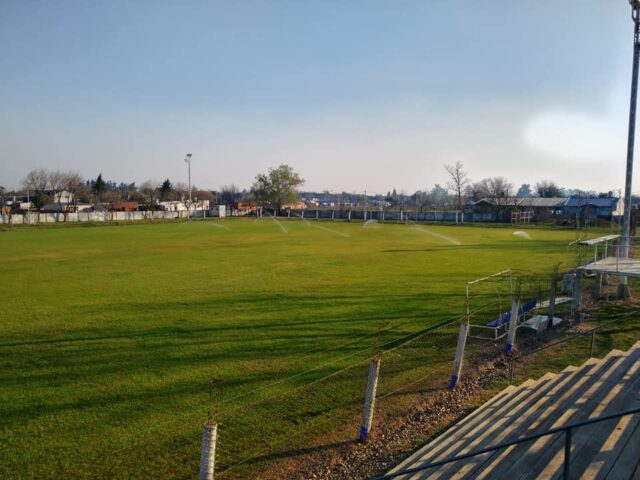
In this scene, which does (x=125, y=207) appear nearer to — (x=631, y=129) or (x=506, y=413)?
(x=631, y=129)

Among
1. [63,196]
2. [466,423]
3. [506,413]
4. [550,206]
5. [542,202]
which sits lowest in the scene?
[466,423]

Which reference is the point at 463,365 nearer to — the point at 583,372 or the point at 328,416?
the point at 583,372

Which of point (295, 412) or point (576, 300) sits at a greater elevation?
point (576, 300)

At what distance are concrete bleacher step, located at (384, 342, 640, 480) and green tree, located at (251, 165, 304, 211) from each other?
111798mm

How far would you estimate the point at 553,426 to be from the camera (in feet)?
23.5

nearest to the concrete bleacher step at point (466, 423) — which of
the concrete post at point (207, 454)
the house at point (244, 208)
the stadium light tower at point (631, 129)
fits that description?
the concrete post at point (207, 454)

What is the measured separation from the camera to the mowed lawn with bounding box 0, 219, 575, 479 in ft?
25.1

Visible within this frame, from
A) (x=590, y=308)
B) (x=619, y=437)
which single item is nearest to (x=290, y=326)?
(x=619, y=437)

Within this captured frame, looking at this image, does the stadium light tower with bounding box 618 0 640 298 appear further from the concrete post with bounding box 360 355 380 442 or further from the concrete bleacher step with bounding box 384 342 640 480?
the concrete post with bounding box 360 355 380 442

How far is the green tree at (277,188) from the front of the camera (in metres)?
120

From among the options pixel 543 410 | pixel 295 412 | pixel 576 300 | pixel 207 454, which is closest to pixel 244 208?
pixel 576 300

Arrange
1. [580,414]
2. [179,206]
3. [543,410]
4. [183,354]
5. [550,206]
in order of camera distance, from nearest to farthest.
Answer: [580,414] < [543,410] < [183,354] < [550,206] < [179,206]

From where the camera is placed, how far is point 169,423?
8336 mm

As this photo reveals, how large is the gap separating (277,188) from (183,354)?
109 metres
